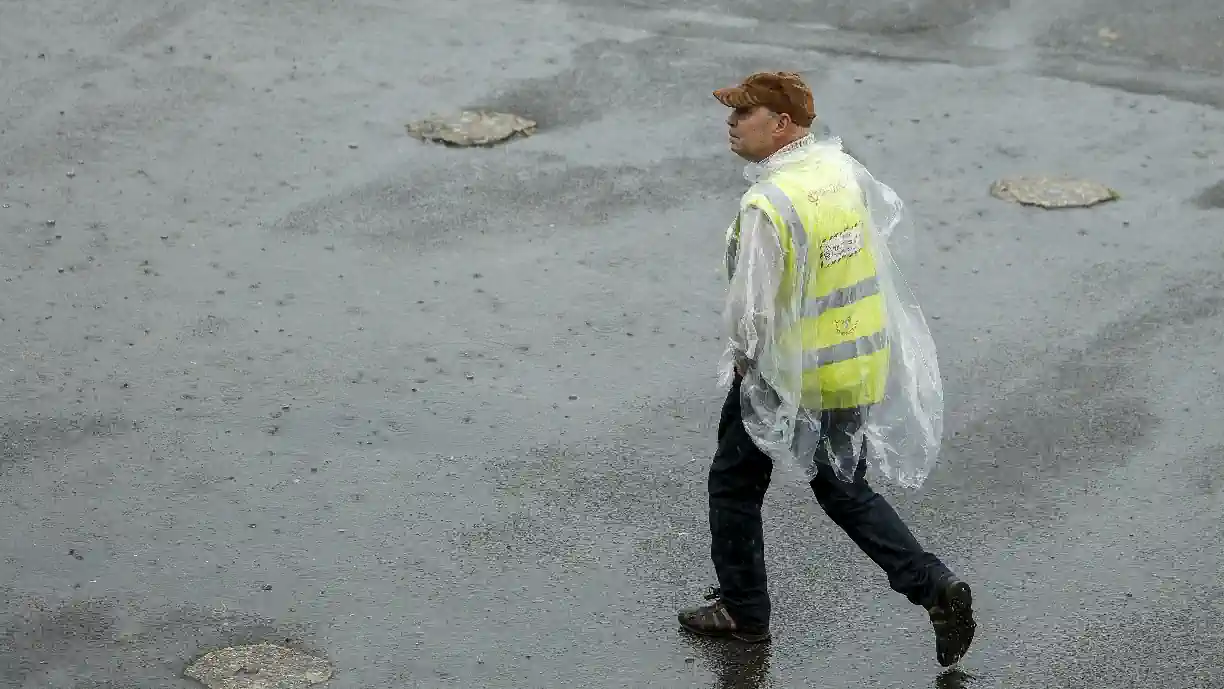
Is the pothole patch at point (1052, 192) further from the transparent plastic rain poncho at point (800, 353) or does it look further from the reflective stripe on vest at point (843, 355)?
the reflective stripe on vest at point (843, 355)

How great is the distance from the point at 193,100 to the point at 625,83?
275cm

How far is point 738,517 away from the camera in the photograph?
545 cm

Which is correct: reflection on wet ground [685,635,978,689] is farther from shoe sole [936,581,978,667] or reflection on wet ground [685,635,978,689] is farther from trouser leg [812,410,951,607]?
trouser leg [812,410,951,607]

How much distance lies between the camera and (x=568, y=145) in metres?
9.88

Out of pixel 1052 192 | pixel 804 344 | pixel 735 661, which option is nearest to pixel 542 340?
pixel 735 661

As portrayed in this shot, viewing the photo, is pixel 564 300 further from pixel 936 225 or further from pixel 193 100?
pixel 193 100

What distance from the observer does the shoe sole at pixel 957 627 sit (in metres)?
5.25

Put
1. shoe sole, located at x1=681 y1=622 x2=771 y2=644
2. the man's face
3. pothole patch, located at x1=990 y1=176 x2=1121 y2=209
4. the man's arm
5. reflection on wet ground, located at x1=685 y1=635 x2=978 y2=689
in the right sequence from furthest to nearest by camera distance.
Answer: pothole patch, located at x1=990 y1=176 x2=1121 y2=209, shoe sole, located at x1=681 y1=622 x2=771 y2=644, reflection on wet ground, located at x1=685 y1=635 x2=978 y2=689, the man's face, the man's arm

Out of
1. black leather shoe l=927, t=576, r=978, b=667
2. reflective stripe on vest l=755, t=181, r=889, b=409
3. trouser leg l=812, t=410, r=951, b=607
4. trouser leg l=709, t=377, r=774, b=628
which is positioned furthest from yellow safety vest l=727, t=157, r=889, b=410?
black leather shoe l=927, t=576, r=978, b=667

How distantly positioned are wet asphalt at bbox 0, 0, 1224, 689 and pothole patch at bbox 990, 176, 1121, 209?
0.42 ft

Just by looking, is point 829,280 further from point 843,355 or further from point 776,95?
point 776,95

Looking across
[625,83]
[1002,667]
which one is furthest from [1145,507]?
[625,83]

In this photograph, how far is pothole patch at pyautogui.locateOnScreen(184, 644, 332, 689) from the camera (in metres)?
5.31

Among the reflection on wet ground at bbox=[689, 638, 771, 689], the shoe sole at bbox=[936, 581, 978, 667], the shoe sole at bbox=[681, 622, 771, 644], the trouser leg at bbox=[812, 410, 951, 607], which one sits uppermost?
the trouser leg at bbox=[812, 410, 951, 607]
